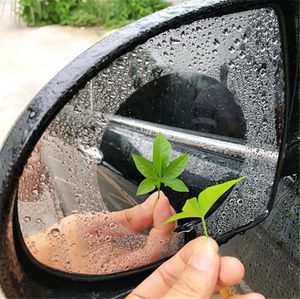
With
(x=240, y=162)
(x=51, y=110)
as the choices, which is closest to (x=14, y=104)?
(x=240, y=162)

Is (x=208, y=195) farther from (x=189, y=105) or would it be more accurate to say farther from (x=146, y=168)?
(x=189, y=105)

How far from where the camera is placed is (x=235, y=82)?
105cm

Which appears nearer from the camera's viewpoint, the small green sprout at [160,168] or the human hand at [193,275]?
the human hand at [193,275]

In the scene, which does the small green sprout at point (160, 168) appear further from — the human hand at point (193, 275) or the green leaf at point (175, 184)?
the human hand at point (193, 275)

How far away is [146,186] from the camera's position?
0.97 metres

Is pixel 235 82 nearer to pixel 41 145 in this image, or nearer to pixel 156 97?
pixel 156 97

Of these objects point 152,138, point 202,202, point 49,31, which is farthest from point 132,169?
point 49,31

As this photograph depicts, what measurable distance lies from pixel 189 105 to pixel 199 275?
13.1 inches

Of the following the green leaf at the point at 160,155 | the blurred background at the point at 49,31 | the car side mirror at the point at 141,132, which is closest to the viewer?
the car side mirror at the point at 141,132

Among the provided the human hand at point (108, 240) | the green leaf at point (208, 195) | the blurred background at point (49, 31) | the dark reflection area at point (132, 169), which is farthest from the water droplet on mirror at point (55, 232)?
the blurred background at point (49, 31)

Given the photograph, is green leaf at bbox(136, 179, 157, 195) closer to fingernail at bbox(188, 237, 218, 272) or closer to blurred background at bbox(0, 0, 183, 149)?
fingernail at bbox(188, 237, 218, 272)

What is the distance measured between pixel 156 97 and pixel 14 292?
37 cm

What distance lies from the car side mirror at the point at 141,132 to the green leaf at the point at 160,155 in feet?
0.22

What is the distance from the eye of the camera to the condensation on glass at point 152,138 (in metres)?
0.87
